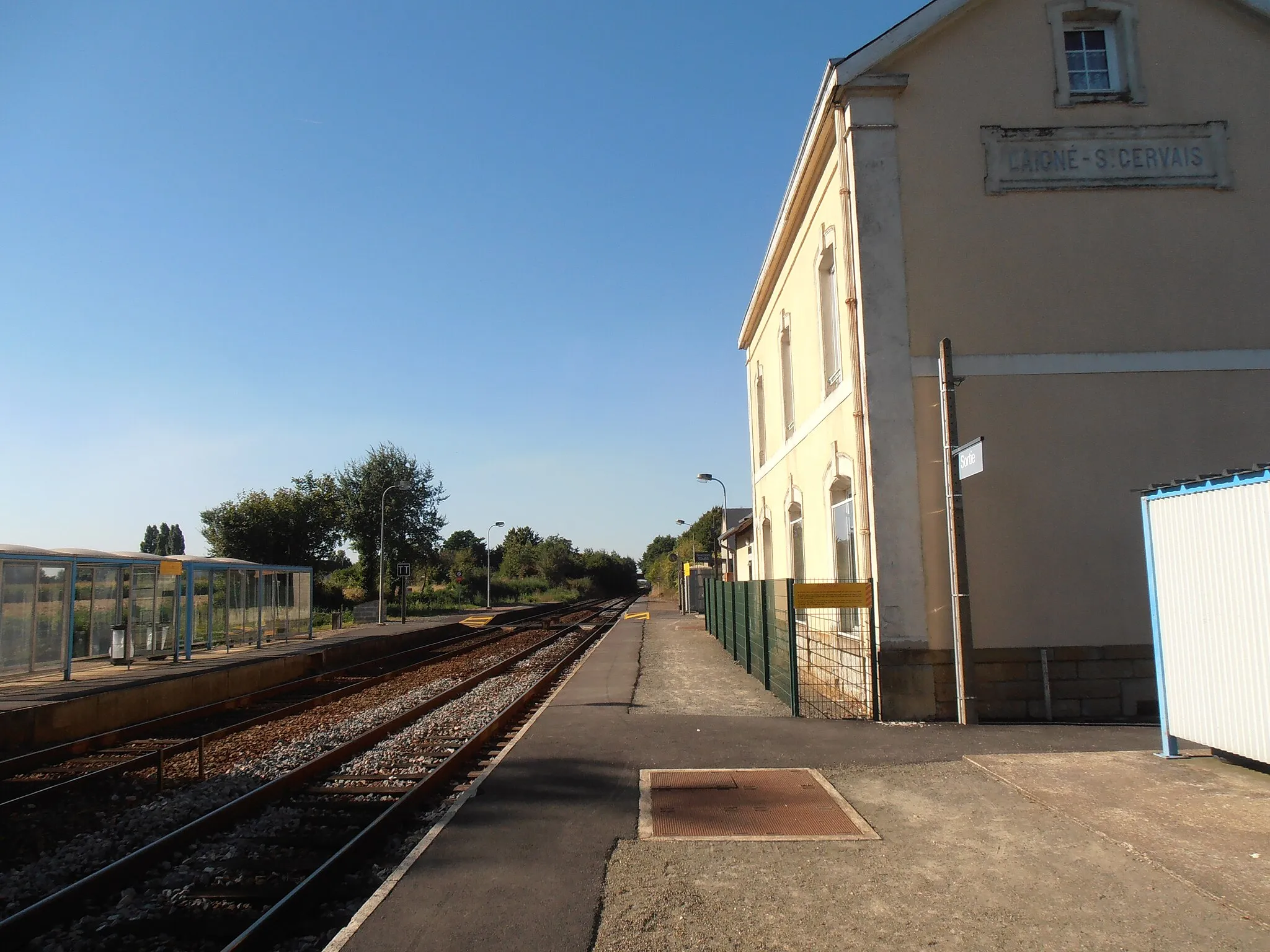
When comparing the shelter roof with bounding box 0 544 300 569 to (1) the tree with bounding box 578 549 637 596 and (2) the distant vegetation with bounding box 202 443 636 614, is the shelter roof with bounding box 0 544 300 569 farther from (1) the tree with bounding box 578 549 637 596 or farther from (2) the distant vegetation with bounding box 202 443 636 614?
(1) the tree with bounding box 578 549 637 596

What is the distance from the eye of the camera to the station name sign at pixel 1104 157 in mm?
11328

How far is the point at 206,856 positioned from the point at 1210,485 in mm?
8058

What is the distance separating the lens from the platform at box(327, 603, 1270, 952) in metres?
4.32

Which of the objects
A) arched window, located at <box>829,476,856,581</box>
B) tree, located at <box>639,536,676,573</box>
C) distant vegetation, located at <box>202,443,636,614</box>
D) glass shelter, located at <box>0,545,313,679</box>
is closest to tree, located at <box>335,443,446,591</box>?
distant vegetation, located at <box>202,443,636,614</box>

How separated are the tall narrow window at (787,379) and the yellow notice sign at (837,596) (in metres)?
6.83

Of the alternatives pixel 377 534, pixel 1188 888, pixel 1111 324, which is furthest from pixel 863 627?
pixel 377 534

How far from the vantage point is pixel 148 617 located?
19.9 metres

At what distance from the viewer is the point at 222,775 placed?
902 cm

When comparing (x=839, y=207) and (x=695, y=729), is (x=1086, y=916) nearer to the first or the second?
(x=695, y=729)

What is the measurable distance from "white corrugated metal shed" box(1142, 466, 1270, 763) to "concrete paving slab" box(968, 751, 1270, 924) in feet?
1.07

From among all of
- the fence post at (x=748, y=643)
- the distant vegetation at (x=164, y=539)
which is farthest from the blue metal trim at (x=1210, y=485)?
the distant vegetation at (x=164, y=539)

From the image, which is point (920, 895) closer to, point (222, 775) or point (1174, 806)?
point (1174, 806)

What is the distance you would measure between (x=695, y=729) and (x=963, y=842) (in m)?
4.57

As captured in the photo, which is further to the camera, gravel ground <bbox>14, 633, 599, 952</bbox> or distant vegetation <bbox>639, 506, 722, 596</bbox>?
distant vegetation <bbox>639, 506, 722, 596</bbox>
